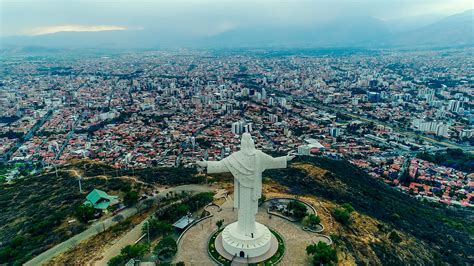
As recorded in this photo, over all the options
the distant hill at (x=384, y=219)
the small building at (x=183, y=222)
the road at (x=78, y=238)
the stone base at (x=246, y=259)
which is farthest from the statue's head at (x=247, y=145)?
the road at (x=78, y=238)

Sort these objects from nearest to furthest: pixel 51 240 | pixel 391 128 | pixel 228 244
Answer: pixel 228 244 → pixel 51 240 → pixel 391 128

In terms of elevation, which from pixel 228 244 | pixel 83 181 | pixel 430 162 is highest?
pixel 228 244

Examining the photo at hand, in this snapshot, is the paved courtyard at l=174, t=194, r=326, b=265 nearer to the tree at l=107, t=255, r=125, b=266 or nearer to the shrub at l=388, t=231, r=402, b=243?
the tree at l=107, t=255, r=125, b=266

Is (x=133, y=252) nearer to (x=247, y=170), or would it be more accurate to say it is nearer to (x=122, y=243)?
(x=122, y=243)

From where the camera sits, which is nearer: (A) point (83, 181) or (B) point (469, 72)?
(A) point (83, 181)

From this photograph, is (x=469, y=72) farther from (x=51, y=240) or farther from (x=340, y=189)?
(x=51, y=240)

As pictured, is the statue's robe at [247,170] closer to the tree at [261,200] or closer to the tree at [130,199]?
the tree at [261,200]

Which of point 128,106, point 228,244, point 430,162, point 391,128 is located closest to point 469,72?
point 391,128
